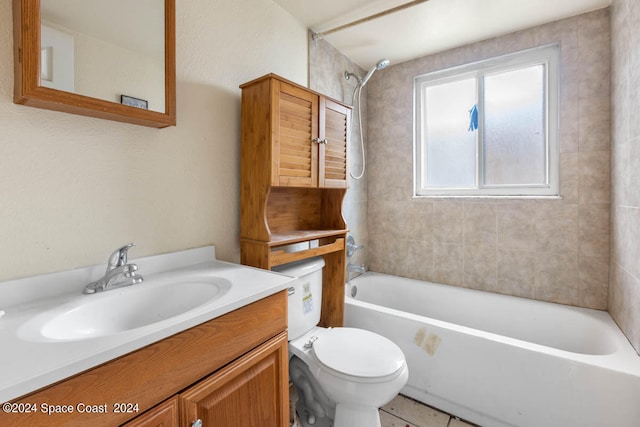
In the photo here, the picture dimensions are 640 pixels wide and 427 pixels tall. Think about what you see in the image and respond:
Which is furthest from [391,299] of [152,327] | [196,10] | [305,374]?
[196,10]

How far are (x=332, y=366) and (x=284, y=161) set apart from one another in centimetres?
91

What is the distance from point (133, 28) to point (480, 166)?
7.31 feet

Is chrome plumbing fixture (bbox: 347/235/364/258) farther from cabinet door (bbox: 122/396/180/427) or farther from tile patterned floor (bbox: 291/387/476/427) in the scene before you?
cabinet door (bbox: 122/396/180/427)

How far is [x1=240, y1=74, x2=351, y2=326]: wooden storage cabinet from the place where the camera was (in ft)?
4.29

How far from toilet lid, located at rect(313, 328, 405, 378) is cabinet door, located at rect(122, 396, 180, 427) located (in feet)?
2.17

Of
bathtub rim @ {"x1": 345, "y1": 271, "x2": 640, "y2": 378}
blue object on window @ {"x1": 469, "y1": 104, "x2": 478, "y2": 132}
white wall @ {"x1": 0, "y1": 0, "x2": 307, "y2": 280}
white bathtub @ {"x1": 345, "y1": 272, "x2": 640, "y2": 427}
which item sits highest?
blue object on window @ {"x1": 469, "y1": 104, "x2": 478, "y2": 132}

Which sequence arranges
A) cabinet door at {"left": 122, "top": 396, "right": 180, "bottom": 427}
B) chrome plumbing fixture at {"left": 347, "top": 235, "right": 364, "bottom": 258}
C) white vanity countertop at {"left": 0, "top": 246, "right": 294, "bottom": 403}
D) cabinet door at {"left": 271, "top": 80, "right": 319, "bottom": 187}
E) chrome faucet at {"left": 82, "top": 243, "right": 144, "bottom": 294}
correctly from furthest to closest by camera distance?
chrome plumbing fixture at {"left": 347, "top": 235, "right": 364, "bottom": 258}
cabinet door at {"left": 271, "top": 80, "right": 319, "bottom": 187}
chrome faucet at {"left": 82, "top": 243, "right": 144, "bottom": 294}
cabinet door at {"left": 122, "top": 396, "right": 180, "bottom": 427}
white vanity countertop at {"left": 0, "top": 246, "right": 294, "bottom": 403}

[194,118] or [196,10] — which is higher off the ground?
[196,10]

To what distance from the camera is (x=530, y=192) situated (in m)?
2.01

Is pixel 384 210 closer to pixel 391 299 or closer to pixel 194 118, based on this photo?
pixel 391 299

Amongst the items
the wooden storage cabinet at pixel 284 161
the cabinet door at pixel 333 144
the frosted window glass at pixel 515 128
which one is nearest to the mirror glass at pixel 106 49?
the wooden storage cabinet at pixel 284 161

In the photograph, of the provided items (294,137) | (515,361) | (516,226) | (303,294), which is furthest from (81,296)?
(516,226)

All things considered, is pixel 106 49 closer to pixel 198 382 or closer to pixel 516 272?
pixel 198 382

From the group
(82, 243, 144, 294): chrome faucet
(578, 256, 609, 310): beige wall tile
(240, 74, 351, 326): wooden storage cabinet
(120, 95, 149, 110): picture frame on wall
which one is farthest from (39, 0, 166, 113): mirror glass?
(578, 256, 609, 310): beige wall tile
